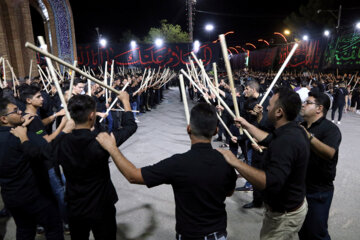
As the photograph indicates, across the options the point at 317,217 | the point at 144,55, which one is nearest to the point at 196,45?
the point at 144,55

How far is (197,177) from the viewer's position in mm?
1660

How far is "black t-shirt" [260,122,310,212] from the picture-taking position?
1.74 m

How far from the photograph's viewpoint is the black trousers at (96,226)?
2.31m

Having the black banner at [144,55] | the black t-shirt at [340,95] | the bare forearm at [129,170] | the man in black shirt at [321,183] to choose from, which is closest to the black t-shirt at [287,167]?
the man in black shirt at [321,183]

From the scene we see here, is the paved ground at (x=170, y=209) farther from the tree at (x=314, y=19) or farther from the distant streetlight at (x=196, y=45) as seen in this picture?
the tree at (x=314, y=19)

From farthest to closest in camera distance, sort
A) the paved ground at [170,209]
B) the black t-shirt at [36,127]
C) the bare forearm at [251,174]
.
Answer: the paved ground at [170,209], the black t-shirt at [36,127], the bare forearm at [251,174]

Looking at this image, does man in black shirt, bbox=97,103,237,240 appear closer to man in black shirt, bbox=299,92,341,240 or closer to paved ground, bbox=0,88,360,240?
man in black shirt, bbox=299,92,341,240

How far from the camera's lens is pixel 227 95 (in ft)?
21.1

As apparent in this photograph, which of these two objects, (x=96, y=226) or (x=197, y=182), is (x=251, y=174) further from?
(x=96, y=226)

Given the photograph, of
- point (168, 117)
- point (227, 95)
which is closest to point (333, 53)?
point (168, 117)

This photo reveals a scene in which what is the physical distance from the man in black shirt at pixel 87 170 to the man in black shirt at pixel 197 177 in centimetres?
37

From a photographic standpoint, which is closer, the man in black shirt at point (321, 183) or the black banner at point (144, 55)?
the man in black shirt at point (321, 183)

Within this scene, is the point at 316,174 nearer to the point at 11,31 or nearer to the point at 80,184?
the point at 80,184

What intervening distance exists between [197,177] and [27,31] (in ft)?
60.4
